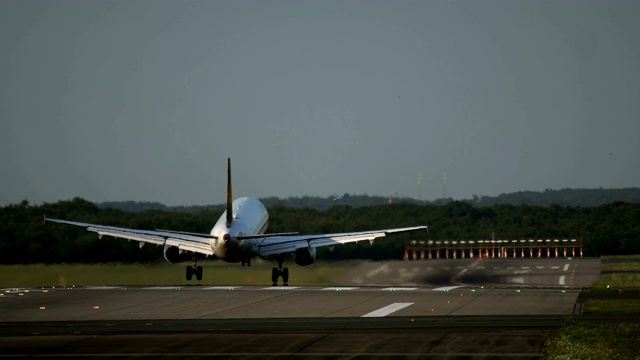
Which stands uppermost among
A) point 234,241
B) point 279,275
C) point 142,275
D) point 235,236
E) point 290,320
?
point 235,236

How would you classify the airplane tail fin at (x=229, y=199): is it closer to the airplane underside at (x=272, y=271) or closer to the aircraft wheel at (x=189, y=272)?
the airplane underside at (x=272, y=271)

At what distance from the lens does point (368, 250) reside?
3433 inches

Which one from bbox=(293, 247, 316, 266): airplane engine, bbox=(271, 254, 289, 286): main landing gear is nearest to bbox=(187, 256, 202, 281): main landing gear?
bbox=(271, 254, 289, 286): main landing gear

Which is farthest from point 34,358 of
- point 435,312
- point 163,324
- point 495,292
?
point 495,292

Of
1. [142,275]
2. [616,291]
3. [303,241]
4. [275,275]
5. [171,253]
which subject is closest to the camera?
[616,291]

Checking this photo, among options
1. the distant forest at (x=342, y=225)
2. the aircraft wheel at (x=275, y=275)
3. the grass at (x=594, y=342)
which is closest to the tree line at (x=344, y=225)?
the distant forest at (x=342, y=225)

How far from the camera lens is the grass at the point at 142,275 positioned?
6962cm

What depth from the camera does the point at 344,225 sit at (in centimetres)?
9494

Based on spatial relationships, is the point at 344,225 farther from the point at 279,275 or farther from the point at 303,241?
the point at 279,275

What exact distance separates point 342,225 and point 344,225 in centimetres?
30

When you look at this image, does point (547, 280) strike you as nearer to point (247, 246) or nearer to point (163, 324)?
point (247, 246)

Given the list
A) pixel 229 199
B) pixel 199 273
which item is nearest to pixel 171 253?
pixel 199 273

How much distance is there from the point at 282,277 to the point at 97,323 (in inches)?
1065

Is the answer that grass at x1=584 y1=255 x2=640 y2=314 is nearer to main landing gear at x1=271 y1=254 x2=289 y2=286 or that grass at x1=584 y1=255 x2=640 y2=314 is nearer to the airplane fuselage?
main landing gear at x1=271 y1=254 x2=289 y2=286
